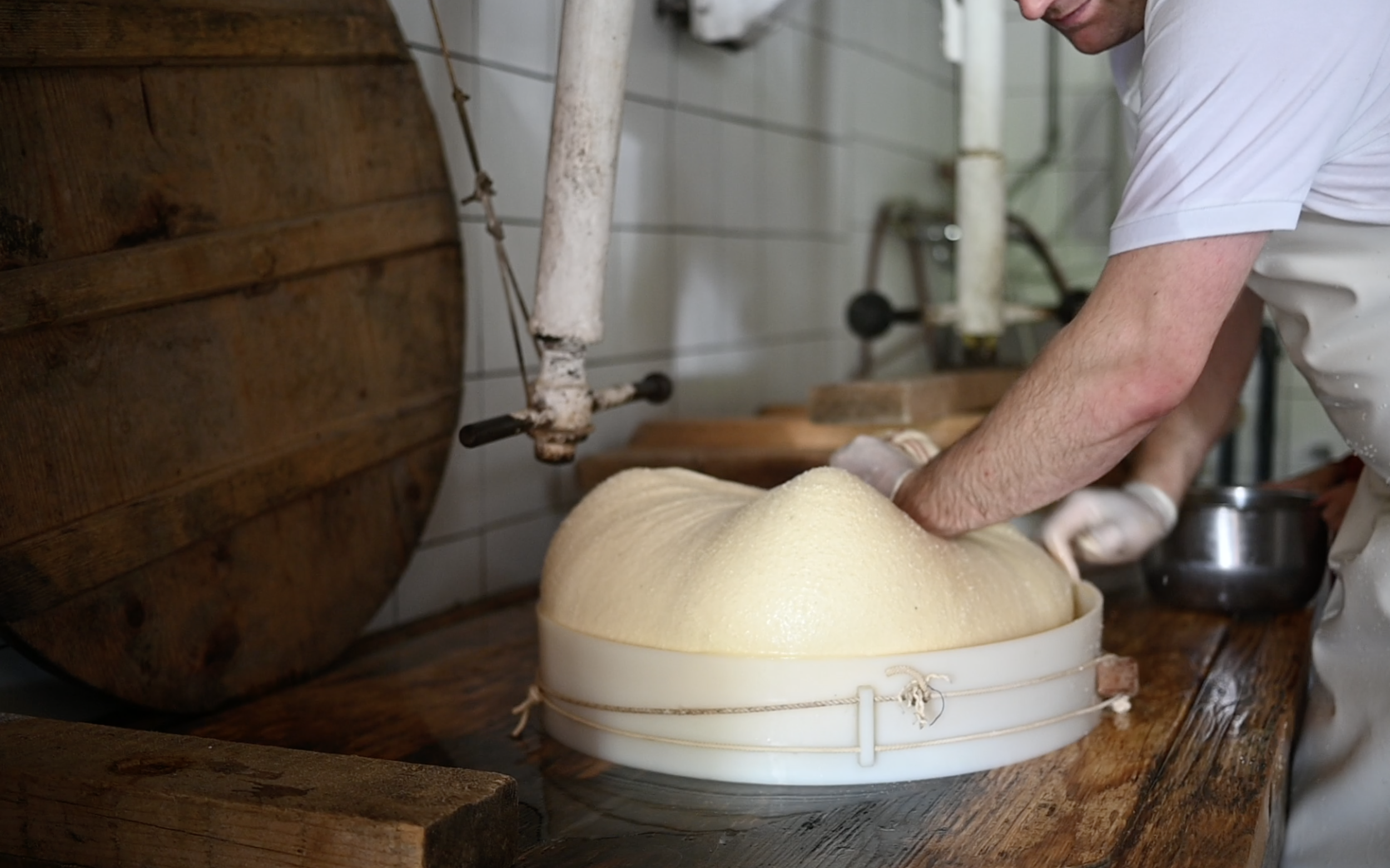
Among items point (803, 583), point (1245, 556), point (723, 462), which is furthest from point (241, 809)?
point (1245, 556)

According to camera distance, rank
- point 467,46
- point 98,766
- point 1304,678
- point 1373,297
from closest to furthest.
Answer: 1. point 98,766
2. point 1373,297
3. point 1304,678
4. point 467,46

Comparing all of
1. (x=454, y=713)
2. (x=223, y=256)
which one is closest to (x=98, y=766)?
(x=454, y=713)

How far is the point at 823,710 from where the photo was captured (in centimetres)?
109

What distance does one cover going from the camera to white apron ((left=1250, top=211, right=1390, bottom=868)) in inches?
47.4

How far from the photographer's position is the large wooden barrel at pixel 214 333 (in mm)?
1106

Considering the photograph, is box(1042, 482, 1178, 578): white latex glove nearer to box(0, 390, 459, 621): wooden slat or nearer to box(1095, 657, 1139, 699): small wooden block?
box(1095, 657, 1139, 699): small wooden block

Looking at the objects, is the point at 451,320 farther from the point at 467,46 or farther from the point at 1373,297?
the point at 1373,297

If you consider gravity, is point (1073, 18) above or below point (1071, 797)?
above

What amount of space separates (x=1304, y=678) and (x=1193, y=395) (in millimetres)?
359

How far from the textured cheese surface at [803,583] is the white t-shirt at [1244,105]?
0.33m

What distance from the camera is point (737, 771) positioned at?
111 centimetres

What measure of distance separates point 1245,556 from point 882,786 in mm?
815

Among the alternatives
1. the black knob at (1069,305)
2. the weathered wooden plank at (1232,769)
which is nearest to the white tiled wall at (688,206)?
the black knob at (1069,305)

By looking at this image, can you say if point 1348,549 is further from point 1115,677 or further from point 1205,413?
point 1115,677
